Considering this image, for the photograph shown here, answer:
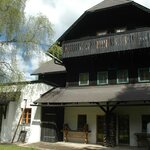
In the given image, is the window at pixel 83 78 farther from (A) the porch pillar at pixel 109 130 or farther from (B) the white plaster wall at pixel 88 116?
(A) the porch pillar at pixel 109 130

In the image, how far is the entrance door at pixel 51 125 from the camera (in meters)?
18.9

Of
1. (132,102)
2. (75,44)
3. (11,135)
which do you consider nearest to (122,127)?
(132,102)

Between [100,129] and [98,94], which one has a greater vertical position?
[98,94]

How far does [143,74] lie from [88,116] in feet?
14.7

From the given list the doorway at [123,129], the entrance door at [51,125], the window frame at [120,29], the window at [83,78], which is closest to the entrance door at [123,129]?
the doorway at [123,129]

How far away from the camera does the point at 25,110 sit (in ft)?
66.2

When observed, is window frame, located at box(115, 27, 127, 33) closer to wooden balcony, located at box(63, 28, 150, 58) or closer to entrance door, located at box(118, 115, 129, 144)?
wooden balcony, located at box(63, 28, 150, 58)

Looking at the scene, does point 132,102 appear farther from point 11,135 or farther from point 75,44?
point 11,135

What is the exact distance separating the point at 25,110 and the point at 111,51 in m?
7.20

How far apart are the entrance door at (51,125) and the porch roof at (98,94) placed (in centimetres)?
97

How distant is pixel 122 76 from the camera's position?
1838cm

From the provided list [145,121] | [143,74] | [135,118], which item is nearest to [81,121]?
[135,118]

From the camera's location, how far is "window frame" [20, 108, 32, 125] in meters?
19.9

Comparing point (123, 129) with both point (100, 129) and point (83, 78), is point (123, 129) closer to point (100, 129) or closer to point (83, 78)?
point (100, 129)
